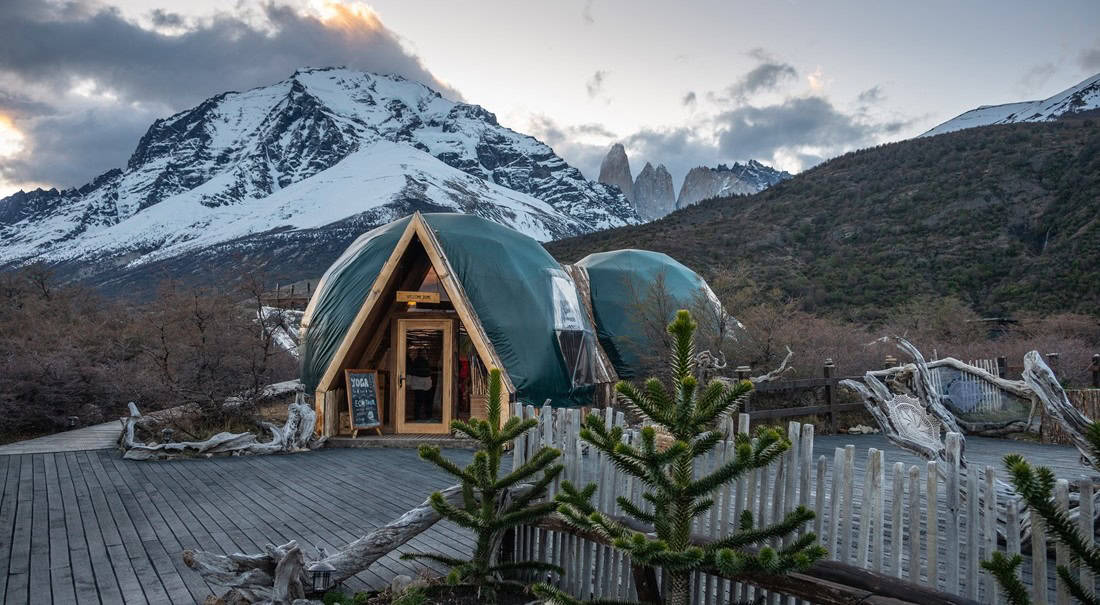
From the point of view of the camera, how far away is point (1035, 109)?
55594 mm

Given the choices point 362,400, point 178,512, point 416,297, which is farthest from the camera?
point 416,297

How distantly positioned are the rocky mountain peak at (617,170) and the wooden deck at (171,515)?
17672 centimetres

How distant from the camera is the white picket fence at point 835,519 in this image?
2639 mm

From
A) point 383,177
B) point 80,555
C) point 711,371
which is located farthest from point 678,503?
point 383,177

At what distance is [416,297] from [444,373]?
145 centimetres

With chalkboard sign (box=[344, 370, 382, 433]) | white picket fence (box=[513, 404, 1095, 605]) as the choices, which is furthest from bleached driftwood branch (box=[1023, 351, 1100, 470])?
chalkboard sign (box=[344, 370, 382, 433])

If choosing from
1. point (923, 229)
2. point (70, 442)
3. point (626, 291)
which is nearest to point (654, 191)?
point (923, 229)

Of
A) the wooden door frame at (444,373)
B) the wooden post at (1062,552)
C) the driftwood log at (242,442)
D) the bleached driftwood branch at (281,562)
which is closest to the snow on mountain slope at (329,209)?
the wooden door frame at (444,373)

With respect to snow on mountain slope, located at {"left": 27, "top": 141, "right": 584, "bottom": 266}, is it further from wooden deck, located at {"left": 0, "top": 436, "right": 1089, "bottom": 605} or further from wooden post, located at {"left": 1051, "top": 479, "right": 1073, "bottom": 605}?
wooden post, located at {"left": 1051, "top": 479, "right": 1073, "bottom": 605}

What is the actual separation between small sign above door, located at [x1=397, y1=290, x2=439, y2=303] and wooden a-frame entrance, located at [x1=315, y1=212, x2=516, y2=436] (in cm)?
21

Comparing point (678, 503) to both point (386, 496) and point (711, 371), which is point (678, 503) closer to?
point (386, 496)

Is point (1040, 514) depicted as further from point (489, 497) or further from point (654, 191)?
point (654, 191)

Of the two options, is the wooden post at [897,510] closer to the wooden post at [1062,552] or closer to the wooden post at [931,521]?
the wooden post at [931,521]

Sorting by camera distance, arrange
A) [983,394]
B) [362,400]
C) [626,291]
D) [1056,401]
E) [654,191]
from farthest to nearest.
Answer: [654,191] < [626,291] < [983,394] < [362,400] < [1056,401]
